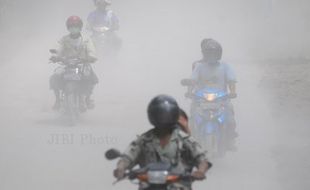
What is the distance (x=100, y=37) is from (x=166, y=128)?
50.9 feet

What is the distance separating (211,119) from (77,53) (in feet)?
14.6

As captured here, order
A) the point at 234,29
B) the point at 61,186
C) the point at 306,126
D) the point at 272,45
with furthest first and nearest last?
the point at 234,29, the point at 272,45, the point at 306,126, the point at 61,186

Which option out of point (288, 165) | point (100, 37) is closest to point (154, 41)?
point (100, 37)

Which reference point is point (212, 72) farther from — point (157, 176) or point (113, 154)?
point (157, 176)

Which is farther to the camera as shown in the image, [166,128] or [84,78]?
[84,78]

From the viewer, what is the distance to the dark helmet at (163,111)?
546 cm

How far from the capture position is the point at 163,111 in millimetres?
5461

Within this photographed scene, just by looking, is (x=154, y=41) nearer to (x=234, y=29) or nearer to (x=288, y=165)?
(x=234, y=29)

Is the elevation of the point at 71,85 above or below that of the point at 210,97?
below

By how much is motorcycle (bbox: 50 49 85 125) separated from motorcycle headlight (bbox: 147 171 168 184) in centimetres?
895

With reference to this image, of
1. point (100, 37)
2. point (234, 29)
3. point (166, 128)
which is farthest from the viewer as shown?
point (234, 29)

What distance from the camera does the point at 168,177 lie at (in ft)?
17.2

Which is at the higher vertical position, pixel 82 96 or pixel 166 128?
pixel 166 128

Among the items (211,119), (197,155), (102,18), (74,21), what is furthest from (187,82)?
(102,18)
